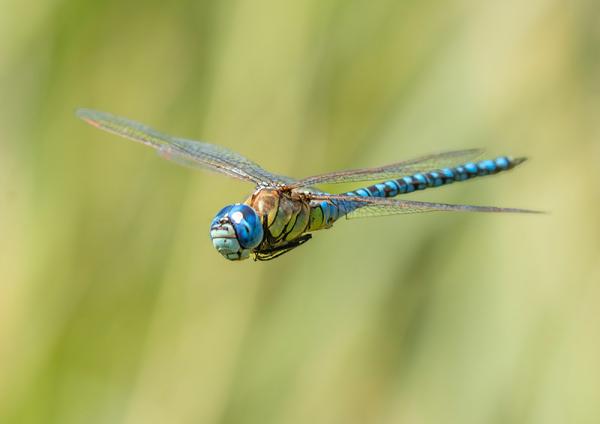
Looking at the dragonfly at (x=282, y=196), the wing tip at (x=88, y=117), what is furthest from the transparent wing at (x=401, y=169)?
the wing tip at (x=88, y=117)

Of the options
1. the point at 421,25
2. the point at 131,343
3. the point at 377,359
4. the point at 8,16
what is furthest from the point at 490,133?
the point at 8,16

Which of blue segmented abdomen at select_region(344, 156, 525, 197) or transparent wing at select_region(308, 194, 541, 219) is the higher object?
blue segmented abdomen at select_region(344, 156, 525, 197)

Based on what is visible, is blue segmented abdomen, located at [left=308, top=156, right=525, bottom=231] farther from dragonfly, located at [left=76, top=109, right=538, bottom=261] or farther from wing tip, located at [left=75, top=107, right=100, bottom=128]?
wing tip, located at [left=75, top=107, right=100, bottom=128]

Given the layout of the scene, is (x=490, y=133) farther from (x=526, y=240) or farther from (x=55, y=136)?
(x=55, y=136)

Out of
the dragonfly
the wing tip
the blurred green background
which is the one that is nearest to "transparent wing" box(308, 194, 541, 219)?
the dragonfly

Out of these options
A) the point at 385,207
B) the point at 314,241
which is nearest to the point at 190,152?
the point at 385,207

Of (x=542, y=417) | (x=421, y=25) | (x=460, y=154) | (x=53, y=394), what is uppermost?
(x=421, y=25)
